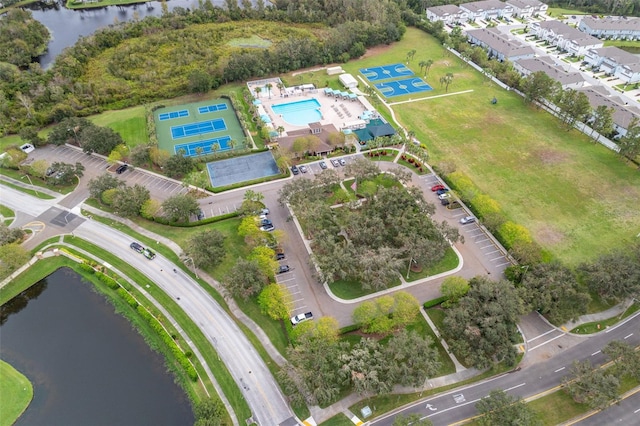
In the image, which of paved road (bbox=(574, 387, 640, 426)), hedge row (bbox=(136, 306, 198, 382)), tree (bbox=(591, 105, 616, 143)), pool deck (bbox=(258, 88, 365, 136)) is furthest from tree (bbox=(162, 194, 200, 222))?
tree (bbox=(591, 105, 616, 143))

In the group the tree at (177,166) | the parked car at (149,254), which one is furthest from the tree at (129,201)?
the parked car at (149,254)

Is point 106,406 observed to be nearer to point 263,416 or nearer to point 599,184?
point 263,416

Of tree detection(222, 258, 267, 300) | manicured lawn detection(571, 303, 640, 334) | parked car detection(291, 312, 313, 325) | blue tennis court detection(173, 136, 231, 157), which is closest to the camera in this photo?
parked car detection(291, 312, 313, 325)

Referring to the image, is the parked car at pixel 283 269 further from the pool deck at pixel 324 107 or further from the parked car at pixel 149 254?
the pool deck at pixel 324 107

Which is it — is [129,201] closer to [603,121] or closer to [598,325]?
[598,325]

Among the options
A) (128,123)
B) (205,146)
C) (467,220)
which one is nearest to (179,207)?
(205,146)

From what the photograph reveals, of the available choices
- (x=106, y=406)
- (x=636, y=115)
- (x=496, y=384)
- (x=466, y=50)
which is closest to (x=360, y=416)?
(x=496, y=384)

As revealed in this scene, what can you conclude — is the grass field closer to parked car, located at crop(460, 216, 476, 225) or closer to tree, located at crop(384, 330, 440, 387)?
parked car, located at crop(460, 216, 476, 225)
